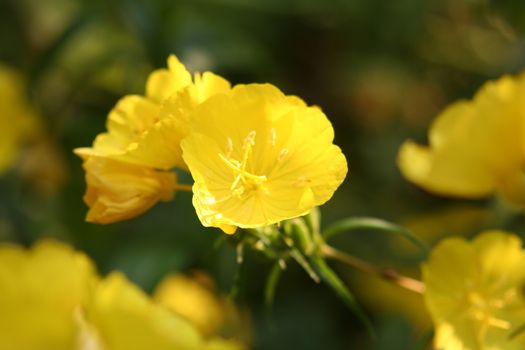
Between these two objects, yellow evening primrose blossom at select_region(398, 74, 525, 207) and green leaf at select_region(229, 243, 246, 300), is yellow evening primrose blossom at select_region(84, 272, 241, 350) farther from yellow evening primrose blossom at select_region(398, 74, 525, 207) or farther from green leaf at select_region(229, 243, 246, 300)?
yellow evening primrose blossom at select_region(398, 74, 525, 207)

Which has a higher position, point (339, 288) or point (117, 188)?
point (117, 188)

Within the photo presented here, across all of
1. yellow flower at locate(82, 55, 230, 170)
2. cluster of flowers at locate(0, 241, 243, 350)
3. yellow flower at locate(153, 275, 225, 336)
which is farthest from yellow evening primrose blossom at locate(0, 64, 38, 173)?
cluster of flowers at locate(0, 241, 243, 350)

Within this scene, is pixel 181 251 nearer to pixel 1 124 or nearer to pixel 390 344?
pixel 390 344

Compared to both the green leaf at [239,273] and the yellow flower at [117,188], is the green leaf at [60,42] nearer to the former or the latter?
the yellow flower at [117,188]

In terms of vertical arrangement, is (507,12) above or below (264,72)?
above

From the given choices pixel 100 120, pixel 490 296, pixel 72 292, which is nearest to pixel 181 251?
pixel 100 120

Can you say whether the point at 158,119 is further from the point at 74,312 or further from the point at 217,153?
the point at 74,312

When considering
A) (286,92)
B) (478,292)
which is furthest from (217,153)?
(286,92)
